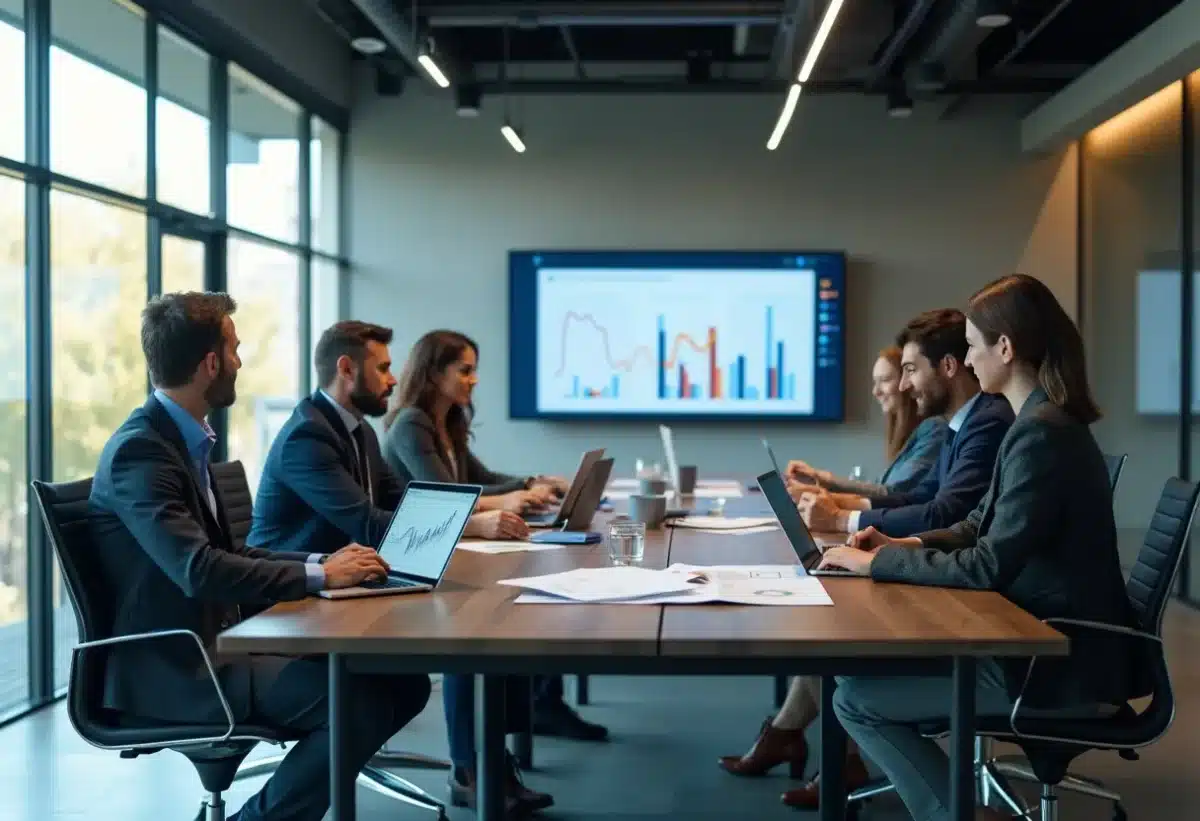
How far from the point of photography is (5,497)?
448 centimetres

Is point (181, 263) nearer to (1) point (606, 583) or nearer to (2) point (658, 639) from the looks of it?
(1) point (606, 583)

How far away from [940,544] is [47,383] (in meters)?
3.32

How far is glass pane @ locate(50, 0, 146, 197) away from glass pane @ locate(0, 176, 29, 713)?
0.34 m

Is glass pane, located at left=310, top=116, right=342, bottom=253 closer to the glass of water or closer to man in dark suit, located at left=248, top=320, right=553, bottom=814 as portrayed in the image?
man in dark suit, located at left=248, top=320, right=553, bottom=814

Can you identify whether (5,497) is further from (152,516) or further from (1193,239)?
(1193,239)

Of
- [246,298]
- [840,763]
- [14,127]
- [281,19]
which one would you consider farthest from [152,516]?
[281,19]

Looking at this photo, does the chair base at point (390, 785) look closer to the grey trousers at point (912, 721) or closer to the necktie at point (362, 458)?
the necktie at point (362, 458)

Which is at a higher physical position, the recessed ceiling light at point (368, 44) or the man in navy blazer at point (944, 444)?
the recessed ceiling light at point (368, 44)

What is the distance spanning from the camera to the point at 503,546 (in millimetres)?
3279

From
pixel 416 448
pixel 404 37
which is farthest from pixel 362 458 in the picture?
pixel 404 37

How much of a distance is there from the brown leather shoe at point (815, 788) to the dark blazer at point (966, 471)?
718 mm

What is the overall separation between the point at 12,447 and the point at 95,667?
2288mm

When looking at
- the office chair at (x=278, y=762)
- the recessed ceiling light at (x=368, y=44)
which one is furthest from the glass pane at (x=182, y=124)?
the office chair at (x=278, y=762)

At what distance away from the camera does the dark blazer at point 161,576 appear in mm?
2422
